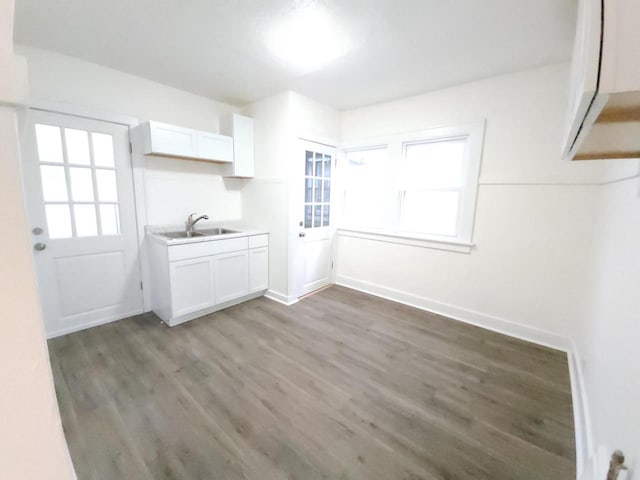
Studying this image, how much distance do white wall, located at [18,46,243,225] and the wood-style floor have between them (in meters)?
1.44

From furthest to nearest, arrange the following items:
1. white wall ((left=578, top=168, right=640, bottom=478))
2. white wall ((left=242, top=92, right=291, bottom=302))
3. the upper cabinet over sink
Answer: white wall ((left=242, top=92, right=291, bottom=302))
white wall ((left=578, top=168, right=640, bottom=478))
the upper cabinet over sink

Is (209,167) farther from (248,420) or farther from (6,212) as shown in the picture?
(6,212)

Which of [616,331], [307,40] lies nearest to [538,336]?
[616,331]

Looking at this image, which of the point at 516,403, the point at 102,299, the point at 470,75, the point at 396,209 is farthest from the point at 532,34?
the point at 102,299

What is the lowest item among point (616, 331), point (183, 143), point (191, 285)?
point (191, 285)

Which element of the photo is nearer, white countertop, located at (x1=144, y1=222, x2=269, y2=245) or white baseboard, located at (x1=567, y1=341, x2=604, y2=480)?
white baseboard, located at (x1=567, y1=341, x2=604, y2=480)

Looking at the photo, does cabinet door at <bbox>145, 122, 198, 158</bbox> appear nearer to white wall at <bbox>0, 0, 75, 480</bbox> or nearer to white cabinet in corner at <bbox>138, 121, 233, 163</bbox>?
white cabinet in corner at <bbox>138, 121, 233, 163</bbox>

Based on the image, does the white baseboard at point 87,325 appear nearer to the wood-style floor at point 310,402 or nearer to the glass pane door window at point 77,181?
the wood-style floor at point 310,402

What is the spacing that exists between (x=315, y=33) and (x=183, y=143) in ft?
5.83

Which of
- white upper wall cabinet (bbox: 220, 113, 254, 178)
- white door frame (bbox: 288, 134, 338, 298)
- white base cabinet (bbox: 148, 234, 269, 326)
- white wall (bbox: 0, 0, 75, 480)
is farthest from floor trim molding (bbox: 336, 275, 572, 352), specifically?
white wall (bbox: 0, 0, 75, 480)

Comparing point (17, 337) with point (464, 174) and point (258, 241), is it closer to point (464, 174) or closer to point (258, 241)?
A: point (258, 241)

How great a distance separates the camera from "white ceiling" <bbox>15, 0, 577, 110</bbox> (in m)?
1.72

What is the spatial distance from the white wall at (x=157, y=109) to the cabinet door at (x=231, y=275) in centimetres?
75

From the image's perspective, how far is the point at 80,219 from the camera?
8.38 feet
